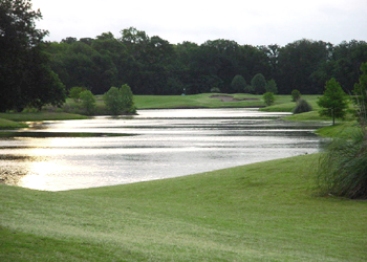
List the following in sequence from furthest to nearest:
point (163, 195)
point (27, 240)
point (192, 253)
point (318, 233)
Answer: point (163, 195) < point (318, 233) < point (192, 253) < point (27, 240)

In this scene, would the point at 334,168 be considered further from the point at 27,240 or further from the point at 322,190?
the point at 27,240

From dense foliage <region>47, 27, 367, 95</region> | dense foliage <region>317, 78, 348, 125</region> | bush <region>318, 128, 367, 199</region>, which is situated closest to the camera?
bush <region>318, 128, 367, 199</region>

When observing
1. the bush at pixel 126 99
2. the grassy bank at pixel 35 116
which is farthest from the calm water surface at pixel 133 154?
the bush at pixel 126 99

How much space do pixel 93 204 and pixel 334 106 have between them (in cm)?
5343

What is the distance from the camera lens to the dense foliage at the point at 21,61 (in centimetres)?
1791

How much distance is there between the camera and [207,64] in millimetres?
177500

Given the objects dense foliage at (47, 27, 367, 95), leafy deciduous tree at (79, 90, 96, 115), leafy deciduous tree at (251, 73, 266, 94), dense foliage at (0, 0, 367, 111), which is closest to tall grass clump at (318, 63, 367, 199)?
leafy deciduous tree at (79, 90, 96, 115)

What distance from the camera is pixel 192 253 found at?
8539 mm

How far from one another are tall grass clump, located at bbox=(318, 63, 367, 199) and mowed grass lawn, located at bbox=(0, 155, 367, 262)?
491mm

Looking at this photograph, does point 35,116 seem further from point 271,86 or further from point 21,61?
point 271,86

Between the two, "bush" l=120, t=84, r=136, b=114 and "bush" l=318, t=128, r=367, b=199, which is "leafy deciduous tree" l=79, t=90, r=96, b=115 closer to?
"bush" l=120, t=84, r=136, b=114

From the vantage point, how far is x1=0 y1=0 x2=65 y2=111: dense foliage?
17906 mm

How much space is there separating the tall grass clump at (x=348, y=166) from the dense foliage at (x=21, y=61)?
967cm

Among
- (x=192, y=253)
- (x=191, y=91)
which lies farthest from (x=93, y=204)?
(x=191, y=91)
